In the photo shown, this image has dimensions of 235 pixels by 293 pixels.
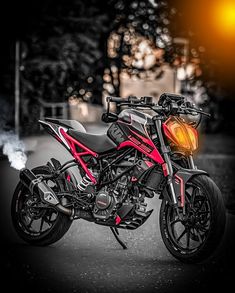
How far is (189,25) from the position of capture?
98.4 ft

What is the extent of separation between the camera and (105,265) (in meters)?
6.10

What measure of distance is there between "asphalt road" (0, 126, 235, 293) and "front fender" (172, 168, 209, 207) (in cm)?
61

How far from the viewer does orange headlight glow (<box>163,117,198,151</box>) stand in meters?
6.06

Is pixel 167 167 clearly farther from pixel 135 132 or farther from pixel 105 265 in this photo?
pixel 105 265

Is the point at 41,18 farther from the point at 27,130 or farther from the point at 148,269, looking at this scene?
the point at 148,269

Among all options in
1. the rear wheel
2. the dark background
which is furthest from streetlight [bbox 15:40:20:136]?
the rear wheel

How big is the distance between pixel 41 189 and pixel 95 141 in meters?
0.70

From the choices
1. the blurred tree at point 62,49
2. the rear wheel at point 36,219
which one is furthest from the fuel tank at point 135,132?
the blurred tree at point 62,49

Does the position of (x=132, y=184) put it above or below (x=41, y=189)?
above

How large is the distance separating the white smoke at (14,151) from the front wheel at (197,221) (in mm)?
1959

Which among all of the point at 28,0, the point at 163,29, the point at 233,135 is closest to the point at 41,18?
the point at 28,0

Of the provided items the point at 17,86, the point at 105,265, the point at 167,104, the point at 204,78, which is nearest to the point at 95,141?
the point at 167,104

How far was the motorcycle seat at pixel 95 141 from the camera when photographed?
21.6 ft

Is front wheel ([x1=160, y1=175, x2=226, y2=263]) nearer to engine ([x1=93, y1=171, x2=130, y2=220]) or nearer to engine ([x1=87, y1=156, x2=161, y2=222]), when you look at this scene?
engine ([x1=87, y1=156, x2=161, y2=222])
